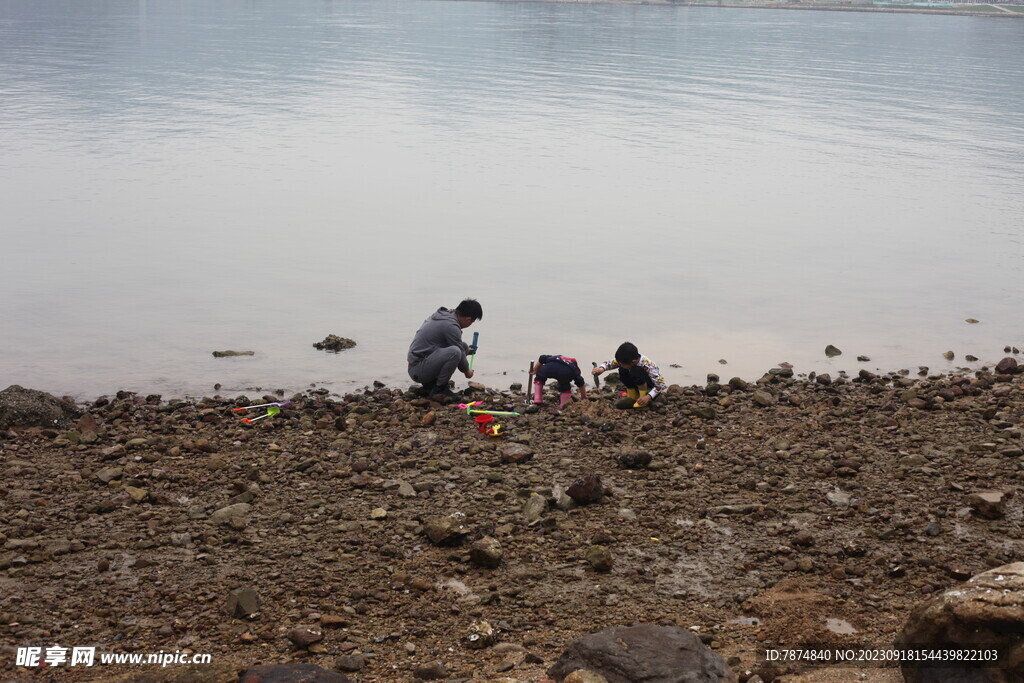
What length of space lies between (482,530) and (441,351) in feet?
13.0

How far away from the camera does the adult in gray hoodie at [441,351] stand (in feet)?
38.3

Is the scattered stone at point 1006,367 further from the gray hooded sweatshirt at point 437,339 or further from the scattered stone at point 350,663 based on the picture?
the scattered stone at point 350,663

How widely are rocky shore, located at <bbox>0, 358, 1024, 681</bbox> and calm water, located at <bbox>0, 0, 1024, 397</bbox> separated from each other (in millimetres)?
2686

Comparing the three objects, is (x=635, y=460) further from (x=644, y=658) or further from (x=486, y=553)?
(x=644, y=658)

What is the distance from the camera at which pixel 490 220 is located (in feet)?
68.8

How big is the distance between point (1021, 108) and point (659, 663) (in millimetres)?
40799

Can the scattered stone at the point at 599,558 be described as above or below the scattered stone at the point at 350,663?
above

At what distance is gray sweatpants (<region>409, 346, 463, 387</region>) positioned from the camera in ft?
38.2

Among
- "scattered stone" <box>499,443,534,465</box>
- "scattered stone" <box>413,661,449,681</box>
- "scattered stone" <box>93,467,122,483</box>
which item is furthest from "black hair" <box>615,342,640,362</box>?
"scattered stone" <box>413,661,449,681</box>

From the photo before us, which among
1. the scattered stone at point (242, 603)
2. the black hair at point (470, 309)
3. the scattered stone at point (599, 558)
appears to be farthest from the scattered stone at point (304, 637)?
the black hair at point (470, 309)

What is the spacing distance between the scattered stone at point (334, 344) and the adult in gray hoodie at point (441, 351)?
204cm

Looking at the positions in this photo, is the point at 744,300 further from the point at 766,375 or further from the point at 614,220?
the point at 614,220

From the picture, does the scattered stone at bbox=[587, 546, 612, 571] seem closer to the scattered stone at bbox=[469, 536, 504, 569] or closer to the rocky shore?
the rocky shore

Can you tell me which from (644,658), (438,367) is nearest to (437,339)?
(438,367)
